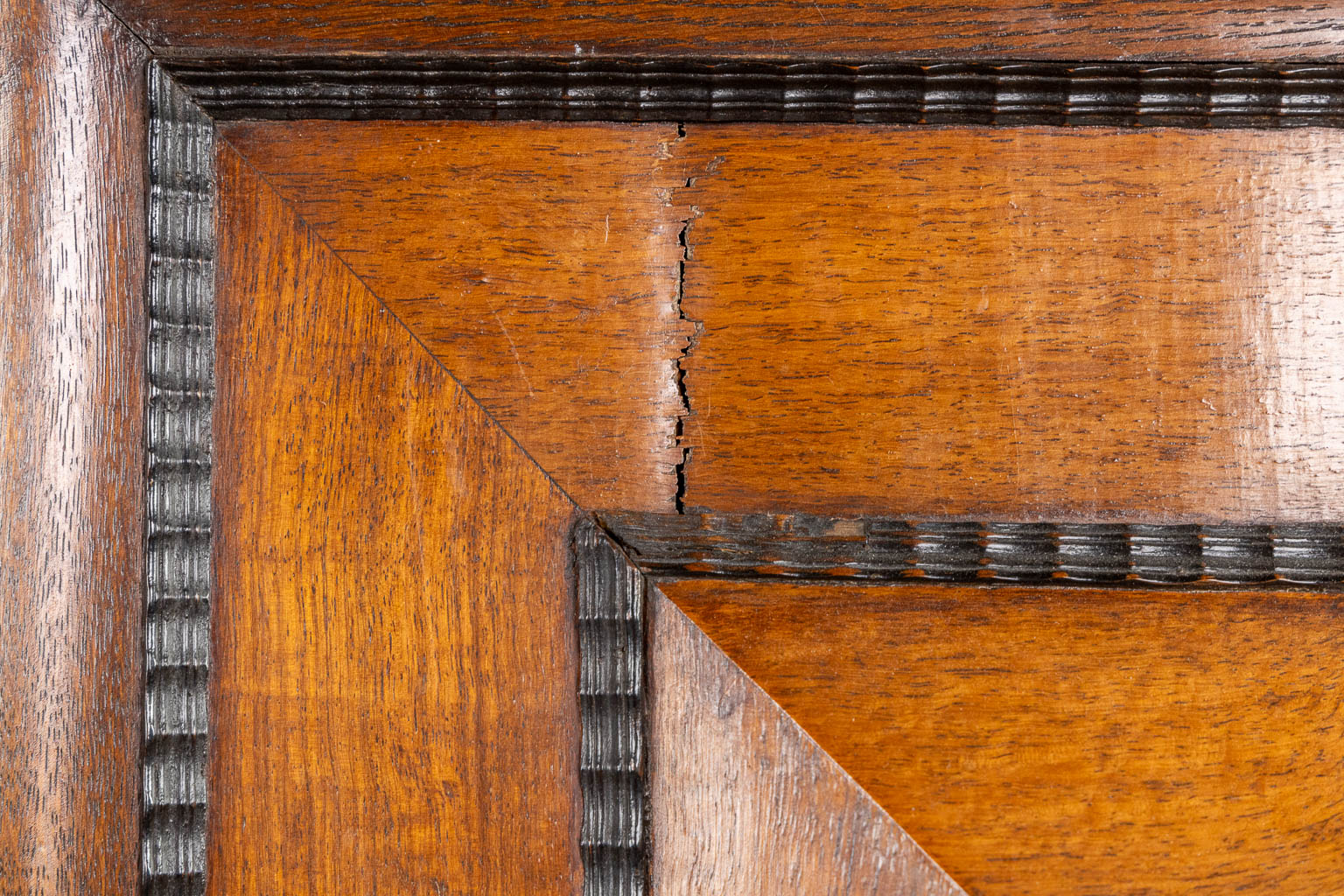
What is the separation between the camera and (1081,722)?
492 millimetres

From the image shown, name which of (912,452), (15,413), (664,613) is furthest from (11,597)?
(912,452)

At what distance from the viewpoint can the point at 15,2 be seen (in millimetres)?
496

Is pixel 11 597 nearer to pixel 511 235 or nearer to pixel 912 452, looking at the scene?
pixel 511 235

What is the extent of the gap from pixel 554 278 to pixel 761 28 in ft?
0.66

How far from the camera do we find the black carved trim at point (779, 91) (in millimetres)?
488

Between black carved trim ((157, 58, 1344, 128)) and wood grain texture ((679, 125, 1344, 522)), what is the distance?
0.05 feet

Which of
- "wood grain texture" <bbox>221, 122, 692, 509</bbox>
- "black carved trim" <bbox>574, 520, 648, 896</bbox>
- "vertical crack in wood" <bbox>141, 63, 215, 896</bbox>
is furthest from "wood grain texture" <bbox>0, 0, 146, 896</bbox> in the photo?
"black carved trim" <bbox>574, 520, 648, 896</bbox>

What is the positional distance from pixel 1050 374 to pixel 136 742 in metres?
0.61

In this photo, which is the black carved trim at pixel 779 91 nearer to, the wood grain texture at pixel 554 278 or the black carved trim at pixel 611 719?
the wood grain texture at pixel 554 278

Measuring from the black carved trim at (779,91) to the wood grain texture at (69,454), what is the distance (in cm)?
8

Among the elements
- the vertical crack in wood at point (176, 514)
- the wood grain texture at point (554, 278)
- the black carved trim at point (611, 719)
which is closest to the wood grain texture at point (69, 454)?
the vertical crack in wood at point (176, 514)

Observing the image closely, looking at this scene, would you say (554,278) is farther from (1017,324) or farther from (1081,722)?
(1081,722)

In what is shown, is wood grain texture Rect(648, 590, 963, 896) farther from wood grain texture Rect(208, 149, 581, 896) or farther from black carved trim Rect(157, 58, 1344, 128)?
black carved trim Rect(157, 58, 1344, 128)

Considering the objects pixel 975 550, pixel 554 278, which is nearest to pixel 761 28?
pixel 554 278
